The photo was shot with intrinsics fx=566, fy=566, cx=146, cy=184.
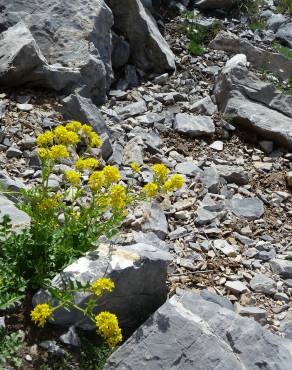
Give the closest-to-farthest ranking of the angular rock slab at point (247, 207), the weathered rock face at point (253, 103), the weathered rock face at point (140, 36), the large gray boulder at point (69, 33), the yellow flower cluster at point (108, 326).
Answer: the yellow flower cluster at point (108, 326), the angular rock slab at point (247, 207), the large gray boulder at point (69, 33), the weathered rock face at point (253, 103), the weathered rock face at point (140, 36)

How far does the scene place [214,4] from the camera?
1269 cm

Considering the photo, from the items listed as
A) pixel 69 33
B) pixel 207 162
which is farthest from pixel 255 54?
pixel 69 33

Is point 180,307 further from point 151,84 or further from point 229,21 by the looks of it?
point 229,21

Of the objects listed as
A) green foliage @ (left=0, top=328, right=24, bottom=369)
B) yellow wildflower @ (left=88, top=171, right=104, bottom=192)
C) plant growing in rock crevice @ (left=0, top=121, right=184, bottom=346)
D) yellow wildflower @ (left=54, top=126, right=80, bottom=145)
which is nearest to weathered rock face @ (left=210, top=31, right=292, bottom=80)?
plant growing in rock crevice @ (left=0, top=121, right=184, bottom=346)

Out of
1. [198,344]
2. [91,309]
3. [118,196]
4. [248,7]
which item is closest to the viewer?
[91,309]

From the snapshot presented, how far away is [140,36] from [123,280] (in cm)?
641

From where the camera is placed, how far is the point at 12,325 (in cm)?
445

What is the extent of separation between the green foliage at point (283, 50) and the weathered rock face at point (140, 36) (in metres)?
3.02

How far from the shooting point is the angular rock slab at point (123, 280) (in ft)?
14.9

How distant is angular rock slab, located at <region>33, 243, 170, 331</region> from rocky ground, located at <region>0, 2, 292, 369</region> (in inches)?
26.4

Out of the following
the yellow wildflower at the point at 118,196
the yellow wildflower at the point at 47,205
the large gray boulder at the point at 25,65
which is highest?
the yellow wildflower at the point at 118,196

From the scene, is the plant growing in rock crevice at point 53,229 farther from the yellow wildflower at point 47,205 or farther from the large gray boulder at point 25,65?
the large gray boulder at point 25,65

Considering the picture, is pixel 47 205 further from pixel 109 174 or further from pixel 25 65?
pixel 25 65

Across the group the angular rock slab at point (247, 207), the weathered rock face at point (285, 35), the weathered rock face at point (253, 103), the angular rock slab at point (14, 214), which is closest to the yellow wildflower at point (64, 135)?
the angular rock slab at point (14, 214)
